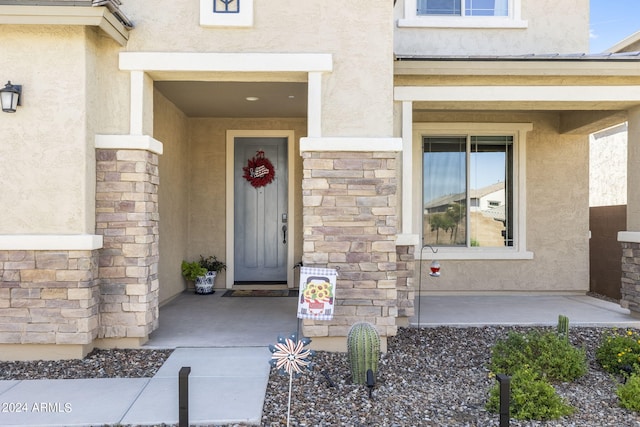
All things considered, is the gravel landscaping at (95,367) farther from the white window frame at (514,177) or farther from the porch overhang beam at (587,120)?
the porch overhang beam at (587,120)

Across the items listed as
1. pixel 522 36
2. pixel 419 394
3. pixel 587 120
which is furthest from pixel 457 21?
pixel 419 394

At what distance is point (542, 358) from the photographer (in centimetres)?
427

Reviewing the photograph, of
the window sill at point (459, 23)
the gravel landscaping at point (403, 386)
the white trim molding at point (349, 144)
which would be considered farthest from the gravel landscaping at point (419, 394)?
the window sill at point (459, 23)

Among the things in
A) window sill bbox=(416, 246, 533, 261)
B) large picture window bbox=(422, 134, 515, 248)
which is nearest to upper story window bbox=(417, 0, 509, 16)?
large picture window bbox=(422, 134, 515, 248)

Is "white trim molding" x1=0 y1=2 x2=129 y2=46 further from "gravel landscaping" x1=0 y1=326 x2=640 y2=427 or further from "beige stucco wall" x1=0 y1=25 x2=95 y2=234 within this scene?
"gravel landscaping" x1=0 y1=326 x2=640 y2=427

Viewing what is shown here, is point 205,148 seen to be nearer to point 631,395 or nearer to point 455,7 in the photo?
point 455,7

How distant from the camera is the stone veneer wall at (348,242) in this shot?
4.92 m

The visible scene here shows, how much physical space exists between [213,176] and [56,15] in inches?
166

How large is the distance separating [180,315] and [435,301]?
13.0 feet

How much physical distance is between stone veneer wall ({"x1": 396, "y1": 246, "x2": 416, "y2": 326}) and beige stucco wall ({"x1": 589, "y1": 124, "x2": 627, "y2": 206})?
6.98 meters

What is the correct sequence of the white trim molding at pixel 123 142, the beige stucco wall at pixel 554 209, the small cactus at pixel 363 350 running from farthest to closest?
1. the beige stucco wall at pixel 554 209
2. the white trim molding at pixel 123 142
3. the small cactus at pixel 363 350

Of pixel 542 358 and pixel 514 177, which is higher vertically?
pixel 514 177

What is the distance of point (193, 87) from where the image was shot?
20.8 ft

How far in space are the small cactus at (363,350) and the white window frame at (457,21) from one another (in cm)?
559
